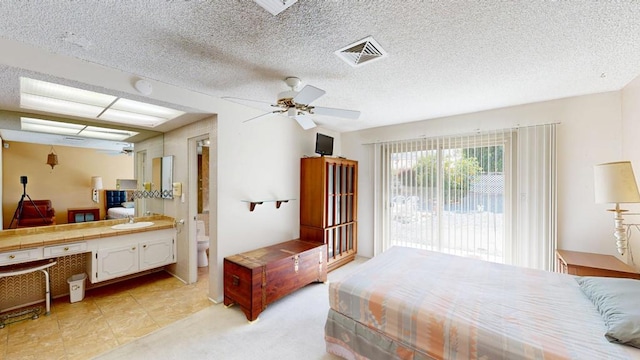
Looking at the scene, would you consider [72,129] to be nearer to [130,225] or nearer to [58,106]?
[58,106]

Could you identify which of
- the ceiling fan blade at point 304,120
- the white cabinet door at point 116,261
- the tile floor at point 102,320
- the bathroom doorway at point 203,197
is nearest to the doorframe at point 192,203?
the tile floor at point 102,320

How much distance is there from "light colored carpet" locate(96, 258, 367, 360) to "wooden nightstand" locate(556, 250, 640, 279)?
2466 mm

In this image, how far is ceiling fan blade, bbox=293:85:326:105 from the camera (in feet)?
5.63

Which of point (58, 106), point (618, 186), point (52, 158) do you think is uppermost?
point (58, 106)

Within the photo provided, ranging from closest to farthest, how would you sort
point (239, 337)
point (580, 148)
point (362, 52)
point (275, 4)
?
point (275, 4)
point (362, 52)
point (239, 337)
point (580, 148)

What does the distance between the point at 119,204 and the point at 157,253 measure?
0.95 m

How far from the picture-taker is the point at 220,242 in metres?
2.79

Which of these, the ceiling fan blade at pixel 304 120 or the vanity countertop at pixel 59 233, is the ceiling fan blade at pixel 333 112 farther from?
the vanity countertop at pixel 59 233

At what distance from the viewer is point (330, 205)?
378cm

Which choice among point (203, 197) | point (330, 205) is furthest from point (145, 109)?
point (330, 205)

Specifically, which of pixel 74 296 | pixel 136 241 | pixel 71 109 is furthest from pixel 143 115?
pixel 74 296

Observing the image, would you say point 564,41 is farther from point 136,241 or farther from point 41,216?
point 41,216

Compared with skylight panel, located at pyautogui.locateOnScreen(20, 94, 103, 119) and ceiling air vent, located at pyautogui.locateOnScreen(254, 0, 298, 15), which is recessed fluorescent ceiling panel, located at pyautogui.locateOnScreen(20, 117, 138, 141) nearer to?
skylight panel, located at pyautogui.locateOnScreen(20, 94, 103, 119)

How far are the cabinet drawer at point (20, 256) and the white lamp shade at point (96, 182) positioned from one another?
100cm
